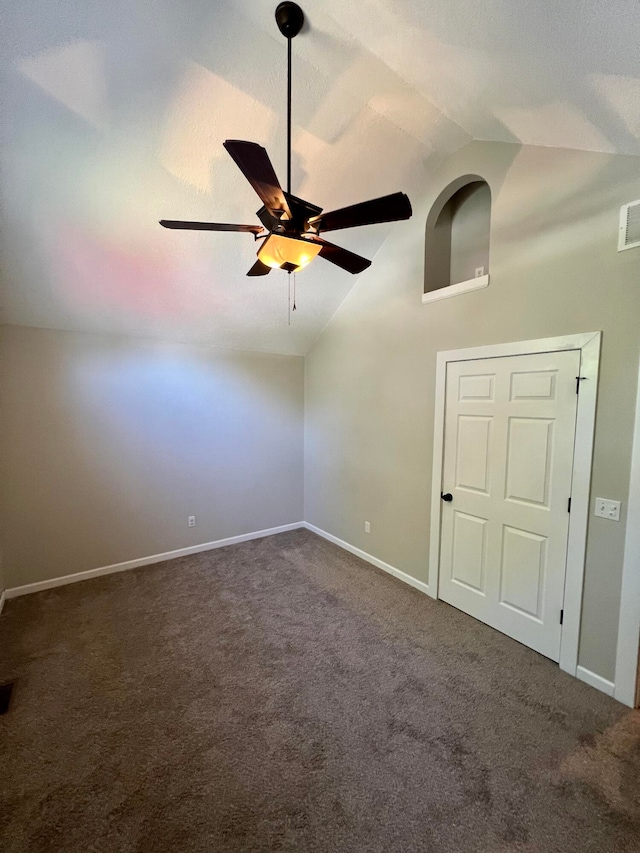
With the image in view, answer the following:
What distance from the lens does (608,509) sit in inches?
77.9

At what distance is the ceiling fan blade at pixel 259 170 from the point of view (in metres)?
1.19

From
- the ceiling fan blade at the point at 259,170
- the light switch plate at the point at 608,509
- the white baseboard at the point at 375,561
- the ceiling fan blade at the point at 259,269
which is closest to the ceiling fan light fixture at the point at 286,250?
the ceiling fan blade at the point at 259,170

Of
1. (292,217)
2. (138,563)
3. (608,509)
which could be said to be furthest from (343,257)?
(138,563)

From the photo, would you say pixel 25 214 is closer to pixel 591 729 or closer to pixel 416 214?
pixel 416 214

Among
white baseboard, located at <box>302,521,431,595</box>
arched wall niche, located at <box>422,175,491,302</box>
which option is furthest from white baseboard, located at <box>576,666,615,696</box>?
arched wall niche, located at <box>422,175,491,302</box>

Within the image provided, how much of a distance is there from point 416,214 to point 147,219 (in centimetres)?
211

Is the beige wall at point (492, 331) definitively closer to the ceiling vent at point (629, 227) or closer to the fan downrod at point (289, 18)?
the ceiling vent at point (629, 227)

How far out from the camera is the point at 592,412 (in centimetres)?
200

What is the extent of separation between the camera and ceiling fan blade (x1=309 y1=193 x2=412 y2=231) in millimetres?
1488

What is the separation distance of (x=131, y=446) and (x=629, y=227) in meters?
4.09

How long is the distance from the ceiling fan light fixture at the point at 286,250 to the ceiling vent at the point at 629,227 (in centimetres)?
165

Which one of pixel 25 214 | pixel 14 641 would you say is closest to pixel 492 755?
pixel 14 641

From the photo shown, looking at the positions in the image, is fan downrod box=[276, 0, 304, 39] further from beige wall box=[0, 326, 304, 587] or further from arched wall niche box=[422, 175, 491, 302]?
beige wall box=[0, 326, 304, 587]

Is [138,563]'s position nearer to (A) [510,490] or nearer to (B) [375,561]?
(B) [375,561]
